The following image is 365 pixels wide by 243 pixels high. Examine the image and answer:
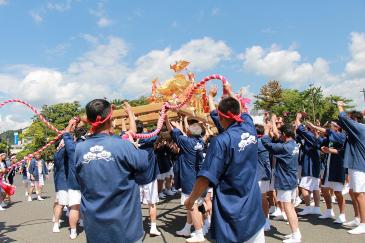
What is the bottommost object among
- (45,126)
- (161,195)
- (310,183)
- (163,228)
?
(163,228)

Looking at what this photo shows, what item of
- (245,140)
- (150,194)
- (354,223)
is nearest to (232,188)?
(245,140)

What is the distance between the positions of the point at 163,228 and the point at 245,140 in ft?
14.8

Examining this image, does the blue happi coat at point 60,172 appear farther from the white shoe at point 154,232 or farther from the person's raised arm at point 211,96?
the person's raised arm at point 211,96

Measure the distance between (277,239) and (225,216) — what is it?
3406mm

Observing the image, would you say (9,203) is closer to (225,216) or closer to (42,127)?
(225,216)

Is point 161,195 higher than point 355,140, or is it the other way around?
point 355,140

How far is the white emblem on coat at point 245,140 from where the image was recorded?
3.07 metres

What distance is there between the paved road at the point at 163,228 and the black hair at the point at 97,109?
3.80 metres

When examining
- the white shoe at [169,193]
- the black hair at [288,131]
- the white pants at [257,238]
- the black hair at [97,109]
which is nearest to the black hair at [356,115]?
the black hair at [288,131]

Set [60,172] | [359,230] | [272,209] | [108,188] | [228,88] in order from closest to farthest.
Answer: [108,188] < [228,88] < [359,230] < [60,172] < [272,209]

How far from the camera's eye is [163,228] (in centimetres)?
701

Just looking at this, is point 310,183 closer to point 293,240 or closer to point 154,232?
point 293,240

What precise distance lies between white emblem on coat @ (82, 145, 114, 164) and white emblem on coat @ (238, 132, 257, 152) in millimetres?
1163

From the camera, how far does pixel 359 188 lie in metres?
5.93
